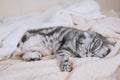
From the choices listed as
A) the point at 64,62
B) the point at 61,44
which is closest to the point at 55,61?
the point at 64,62

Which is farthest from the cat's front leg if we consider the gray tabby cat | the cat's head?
the cat's head

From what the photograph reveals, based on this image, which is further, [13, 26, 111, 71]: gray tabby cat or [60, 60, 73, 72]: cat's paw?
[13, 26, 111, 71]: gray tabby cat

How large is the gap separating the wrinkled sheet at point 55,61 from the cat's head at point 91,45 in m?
0.06

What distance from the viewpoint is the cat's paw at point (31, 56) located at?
1.31 metres

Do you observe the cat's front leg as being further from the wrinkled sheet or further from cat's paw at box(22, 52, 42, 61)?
cat's paw at box(22, 52, 42, 61)

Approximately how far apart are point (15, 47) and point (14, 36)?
0.08 meters

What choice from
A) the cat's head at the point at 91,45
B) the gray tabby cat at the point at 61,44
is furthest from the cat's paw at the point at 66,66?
the cat's head at the point at 91,45

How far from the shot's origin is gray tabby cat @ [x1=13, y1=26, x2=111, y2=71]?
1.27 m

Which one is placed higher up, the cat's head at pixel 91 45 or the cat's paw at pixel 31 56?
the cat's head at pixel 91 45

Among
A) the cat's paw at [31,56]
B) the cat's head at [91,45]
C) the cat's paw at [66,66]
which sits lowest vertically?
the cat's paw at [66,66]

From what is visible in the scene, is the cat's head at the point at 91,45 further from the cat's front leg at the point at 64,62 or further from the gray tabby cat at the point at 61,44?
the cat's front leg at the point at 64,62

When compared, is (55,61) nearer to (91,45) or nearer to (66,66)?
(66,66)

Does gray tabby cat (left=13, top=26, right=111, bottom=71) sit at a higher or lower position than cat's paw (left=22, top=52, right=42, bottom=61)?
higher

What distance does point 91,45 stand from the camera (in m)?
1.29
